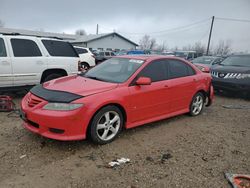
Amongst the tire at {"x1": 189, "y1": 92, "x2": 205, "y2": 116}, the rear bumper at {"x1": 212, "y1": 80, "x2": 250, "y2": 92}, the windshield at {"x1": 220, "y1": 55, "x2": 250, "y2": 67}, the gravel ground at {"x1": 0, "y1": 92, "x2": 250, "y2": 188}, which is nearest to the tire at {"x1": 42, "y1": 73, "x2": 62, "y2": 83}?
the gravel ground at {"x1": 0, "y1": 92, "x2": 250, "y2": 188}

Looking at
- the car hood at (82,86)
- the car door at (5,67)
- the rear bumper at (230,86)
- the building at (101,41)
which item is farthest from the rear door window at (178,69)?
the building at (101,41)

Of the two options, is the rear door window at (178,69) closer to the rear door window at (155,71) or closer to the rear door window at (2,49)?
the rear door window at (155,71)

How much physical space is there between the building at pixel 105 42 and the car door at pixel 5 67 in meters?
34.4

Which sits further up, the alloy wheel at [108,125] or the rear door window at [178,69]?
the rear door window at [178,69]

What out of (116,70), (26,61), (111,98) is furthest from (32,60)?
(111,98)

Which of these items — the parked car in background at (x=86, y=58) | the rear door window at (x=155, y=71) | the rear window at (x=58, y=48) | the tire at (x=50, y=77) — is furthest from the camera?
the parked car in background at (x=86, y=58)

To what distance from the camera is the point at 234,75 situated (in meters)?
7.99

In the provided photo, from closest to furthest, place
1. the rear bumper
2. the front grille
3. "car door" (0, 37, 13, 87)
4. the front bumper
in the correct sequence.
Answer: the front bumper, the front grille, "car door" (0, 37, 13, 87), the rear bumper

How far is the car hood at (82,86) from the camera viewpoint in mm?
3676

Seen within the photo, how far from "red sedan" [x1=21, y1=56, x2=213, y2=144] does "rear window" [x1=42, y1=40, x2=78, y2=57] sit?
8.68 ft

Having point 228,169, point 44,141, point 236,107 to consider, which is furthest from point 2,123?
point 236,107

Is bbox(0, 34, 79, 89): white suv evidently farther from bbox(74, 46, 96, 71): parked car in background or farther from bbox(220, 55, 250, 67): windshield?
bbox(74, 46, 96, 71): parked car in background

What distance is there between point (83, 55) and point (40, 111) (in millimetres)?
10617

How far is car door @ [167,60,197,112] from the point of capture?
196 inches
